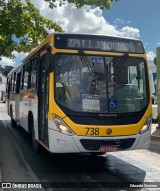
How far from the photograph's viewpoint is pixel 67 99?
761 cm

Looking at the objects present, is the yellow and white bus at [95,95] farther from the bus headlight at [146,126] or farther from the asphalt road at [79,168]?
the asphalt road at [79,168]

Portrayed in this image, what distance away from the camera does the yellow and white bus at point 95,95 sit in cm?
742

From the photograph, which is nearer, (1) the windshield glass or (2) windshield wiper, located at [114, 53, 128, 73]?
(1) the windshield glass

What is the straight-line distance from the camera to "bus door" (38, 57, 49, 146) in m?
8.18

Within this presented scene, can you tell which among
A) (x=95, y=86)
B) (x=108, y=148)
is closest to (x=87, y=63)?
(x=95, y=86)

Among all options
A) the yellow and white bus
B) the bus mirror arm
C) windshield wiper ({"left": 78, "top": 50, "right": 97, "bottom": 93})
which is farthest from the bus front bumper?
the bus mirror arm

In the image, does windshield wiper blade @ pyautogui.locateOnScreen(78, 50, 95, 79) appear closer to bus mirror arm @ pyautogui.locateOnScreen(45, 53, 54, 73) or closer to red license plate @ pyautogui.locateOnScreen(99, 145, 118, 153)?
bus mirror arm @ pyautogui.locateOnScreen(45, 53, 54, 73)

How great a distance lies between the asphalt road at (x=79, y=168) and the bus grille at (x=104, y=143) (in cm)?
63

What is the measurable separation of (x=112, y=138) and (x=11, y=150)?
Answer: 176 inches

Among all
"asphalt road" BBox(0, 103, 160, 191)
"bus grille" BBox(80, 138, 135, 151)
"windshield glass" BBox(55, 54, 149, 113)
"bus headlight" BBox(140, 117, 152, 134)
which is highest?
"windshield glass" BBox(55, 54, 149, 113)

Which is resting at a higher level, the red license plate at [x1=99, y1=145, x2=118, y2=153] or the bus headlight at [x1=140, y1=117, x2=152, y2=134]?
the bus headlight at [x1=140, y1=117, x2=152, y2=134]

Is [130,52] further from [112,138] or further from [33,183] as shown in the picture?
[33,183]

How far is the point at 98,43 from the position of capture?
26.6 ft

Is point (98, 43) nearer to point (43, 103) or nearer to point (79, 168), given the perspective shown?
point (43, 103)
